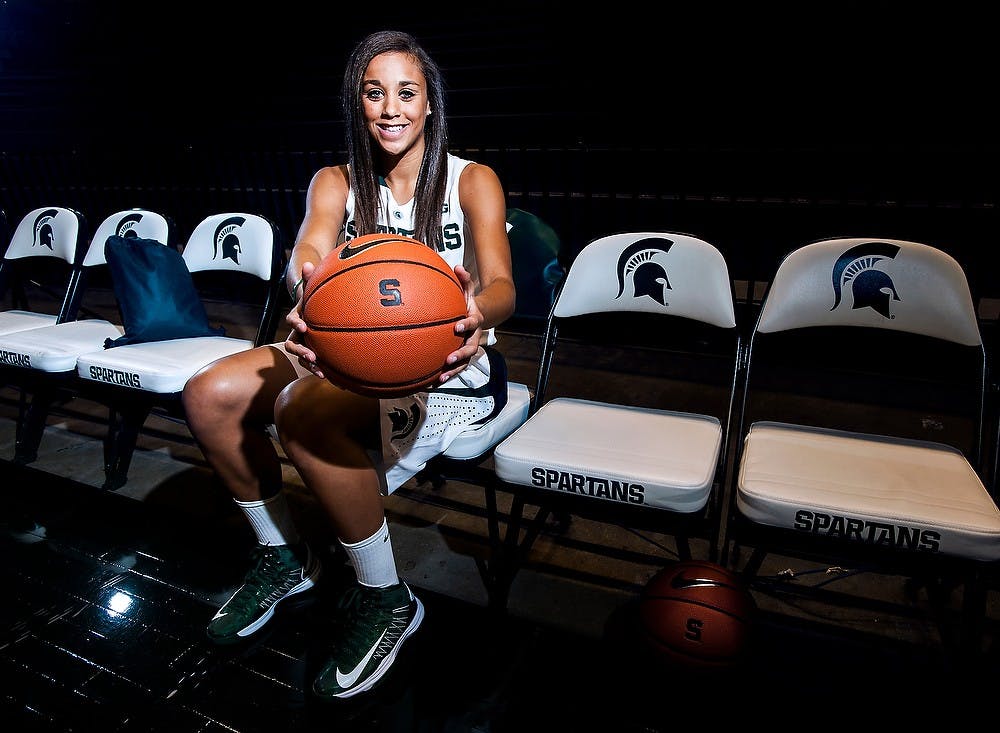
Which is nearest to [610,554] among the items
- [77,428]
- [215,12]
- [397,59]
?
[397,59]

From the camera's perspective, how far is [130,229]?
297cm

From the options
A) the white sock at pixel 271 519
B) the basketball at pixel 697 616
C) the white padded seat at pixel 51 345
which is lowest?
the white sock at pixel 271 519

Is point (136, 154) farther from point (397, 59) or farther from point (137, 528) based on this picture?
point (397, 59)

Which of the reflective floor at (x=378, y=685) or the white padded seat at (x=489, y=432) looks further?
the white padded seat at (x=489, y=432)

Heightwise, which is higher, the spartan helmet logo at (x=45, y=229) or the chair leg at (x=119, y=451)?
the spartan helmet logo at (x=45, y=229)

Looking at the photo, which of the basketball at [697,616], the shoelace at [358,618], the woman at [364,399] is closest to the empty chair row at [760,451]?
the basketball at [697,616]

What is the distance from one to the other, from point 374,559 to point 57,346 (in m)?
1.86

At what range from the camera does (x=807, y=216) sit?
142 inches

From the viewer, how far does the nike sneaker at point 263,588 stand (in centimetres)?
173

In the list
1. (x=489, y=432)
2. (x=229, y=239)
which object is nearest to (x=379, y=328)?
(x=489, y=432)

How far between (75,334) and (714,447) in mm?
2791

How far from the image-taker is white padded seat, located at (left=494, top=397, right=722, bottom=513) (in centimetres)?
140

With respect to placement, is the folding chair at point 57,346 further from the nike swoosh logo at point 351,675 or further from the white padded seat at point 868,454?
the white padded seat at point 868,454

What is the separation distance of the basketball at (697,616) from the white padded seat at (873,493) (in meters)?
0.18
